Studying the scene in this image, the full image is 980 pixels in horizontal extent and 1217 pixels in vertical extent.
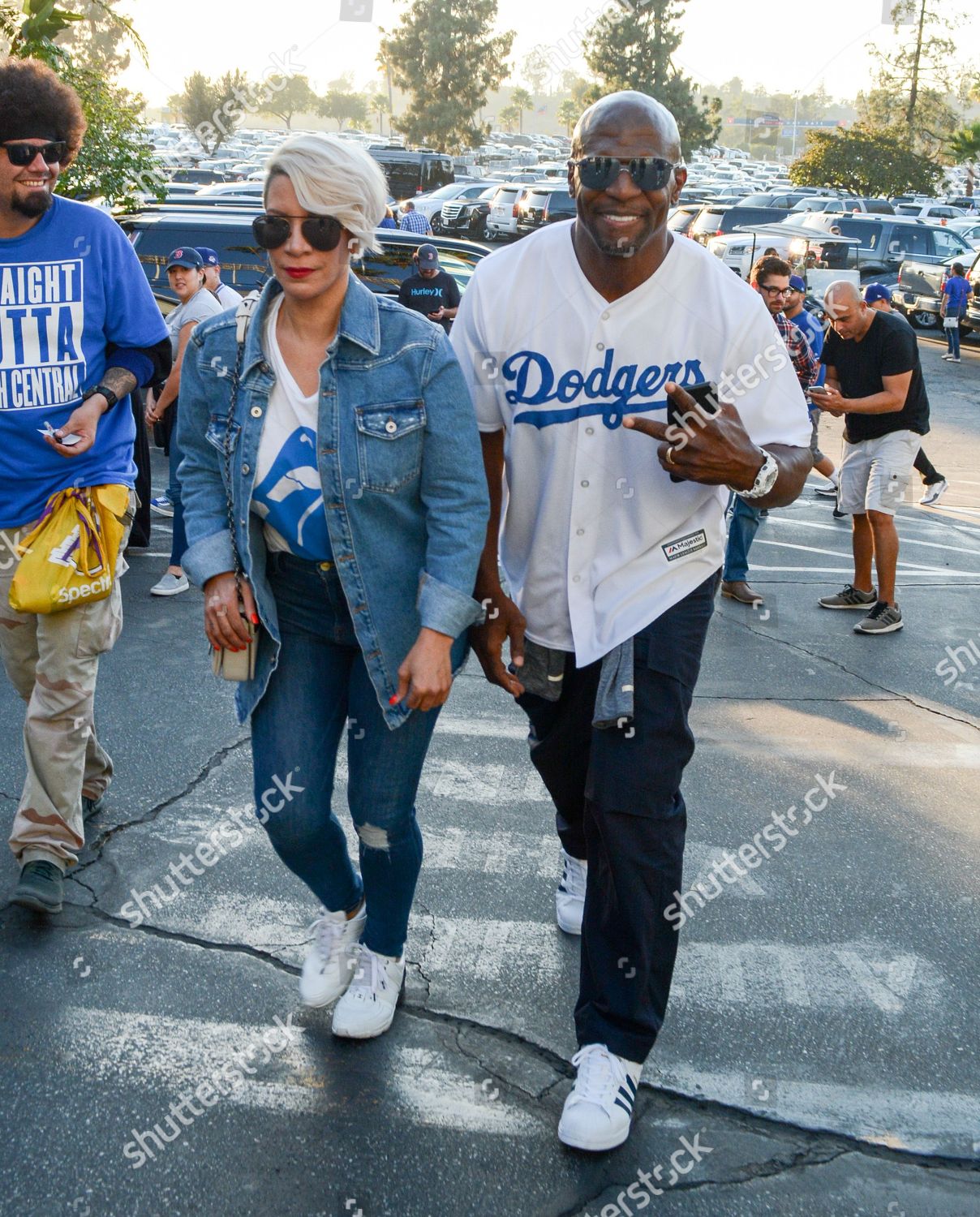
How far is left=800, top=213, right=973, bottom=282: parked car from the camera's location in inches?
1030

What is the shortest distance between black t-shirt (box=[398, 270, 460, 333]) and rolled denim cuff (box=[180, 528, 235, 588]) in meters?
9.93

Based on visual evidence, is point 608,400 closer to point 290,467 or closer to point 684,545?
point 684,545

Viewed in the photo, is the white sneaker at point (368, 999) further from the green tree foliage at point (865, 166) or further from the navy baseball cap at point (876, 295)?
the green tree foliage at point (865, 166)

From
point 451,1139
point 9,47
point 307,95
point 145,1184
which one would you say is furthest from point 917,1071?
point 307,95

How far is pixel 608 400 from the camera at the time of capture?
279 cm

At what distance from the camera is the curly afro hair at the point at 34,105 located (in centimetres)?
341

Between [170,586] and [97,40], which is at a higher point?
[97,40]

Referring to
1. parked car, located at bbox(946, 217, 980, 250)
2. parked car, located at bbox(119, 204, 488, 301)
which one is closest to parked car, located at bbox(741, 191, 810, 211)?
parked car, located at bbox(946, 217, 980, 250)

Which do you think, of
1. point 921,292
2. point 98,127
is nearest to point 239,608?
point 98,127

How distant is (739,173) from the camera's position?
62.6 m

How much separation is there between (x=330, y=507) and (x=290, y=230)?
58 centimetres

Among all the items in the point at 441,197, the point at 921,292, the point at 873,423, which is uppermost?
the point at 441,197

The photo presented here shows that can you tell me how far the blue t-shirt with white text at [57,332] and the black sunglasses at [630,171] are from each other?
158 cm

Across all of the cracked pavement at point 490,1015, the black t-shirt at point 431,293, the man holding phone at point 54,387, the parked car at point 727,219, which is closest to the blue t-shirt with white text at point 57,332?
the man holding phone at point 54,387
